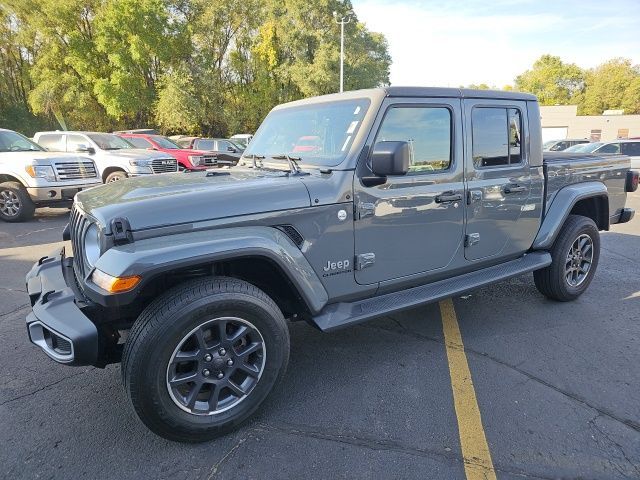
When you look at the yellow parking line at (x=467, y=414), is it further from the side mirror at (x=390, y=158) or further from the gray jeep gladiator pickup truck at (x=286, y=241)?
the side mirror at (x=390, y=158)

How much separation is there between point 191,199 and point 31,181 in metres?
7.59

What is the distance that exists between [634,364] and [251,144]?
357cm

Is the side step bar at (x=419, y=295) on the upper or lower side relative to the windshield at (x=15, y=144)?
lower

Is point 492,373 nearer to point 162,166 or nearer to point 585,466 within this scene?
point 585,466

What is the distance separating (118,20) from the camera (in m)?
26.1

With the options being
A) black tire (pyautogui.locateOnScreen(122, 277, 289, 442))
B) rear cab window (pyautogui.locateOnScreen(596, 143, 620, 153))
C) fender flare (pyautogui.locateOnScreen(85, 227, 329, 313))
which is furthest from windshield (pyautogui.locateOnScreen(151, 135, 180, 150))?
rear cab window (pyautogui.locateOnScreen(596, 143, 620, 153))

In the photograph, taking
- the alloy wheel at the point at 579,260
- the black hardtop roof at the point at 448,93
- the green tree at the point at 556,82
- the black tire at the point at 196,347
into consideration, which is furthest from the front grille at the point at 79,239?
the green tree at the point at 556,82

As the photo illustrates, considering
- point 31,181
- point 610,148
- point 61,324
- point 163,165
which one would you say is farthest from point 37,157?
point 610,148

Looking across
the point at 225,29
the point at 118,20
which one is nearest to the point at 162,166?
the point at 118,20

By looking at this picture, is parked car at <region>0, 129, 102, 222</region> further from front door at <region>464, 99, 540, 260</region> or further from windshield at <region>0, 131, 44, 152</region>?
front door at <region>464, 99, 540, 260</region>

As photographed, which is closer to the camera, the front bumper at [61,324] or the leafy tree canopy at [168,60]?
the front bumper at [61,324]

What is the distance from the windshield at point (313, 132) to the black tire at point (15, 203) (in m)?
6.72

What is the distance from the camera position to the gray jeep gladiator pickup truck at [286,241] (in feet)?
7.37

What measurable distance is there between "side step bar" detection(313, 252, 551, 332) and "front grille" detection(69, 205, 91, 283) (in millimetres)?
1455
